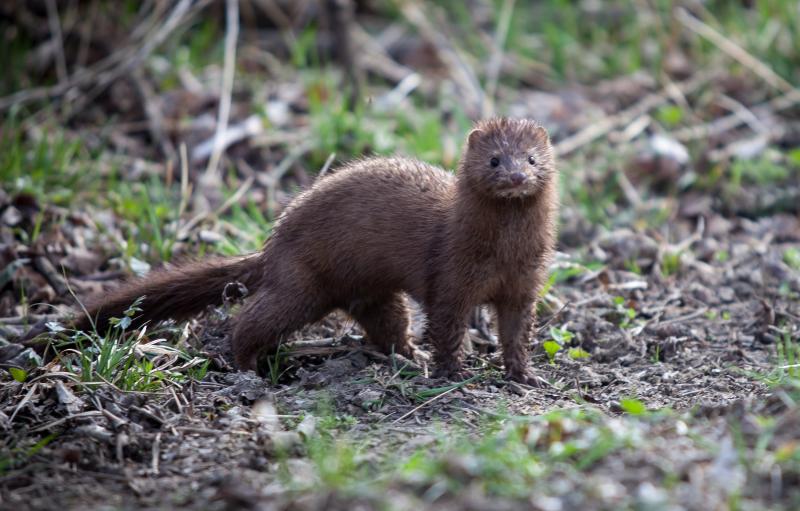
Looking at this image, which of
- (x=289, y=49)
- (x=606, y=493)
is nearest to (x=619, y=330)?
(x=606, y=493)

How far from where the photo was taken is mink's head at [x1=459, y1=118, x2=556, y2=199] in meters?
4.80

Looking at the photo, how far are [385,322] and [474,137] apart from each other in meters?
1.12

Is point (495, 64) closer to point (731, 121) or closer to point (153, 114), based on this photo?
point (731, 121)

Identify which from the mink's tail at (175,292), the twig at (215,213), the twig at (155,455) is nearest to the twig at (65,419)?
the twig at (155,455)

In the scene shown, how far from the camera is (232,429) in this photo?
427cm

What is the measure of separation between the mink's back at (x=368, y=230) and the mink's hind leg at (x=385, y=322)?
13 centimetres

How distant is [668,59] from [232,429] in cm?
679

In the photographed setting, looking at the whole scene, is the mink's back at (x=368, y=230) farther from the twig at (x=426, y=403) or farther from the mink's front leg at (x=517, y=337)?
the twig at (x=426, y=403)

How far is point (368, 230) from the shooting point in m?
5.25

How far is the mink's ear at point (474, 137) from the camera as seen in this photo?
5031mm

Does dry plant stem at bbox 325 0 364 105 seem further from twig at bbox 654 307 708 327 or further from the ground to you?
twig at bbox 654 307 708 327

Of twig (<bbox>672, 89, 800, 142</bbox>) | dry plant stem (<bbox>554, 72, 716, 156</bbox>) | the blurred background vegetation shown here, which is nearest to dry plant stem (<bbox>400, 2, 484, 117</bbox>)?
the blurred background vegetation

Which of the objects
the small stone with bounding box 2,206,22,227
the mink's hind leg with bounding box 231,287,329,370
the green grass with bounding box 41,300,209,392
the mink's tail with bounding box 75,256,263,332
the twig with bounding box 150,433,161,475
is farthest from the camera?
the small stone with bounding box 2,206,22,227

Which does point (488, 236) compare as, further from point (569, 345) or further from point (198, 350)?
point (198, 350)
